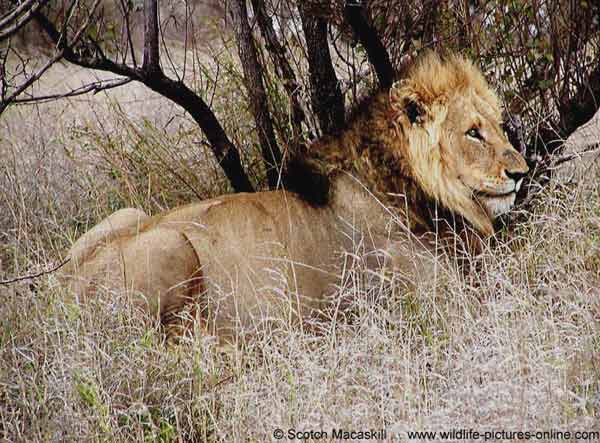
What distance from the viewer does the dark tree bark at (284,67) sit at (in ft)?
19.3

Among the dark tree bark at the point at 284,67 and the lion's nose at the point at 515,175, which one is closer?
the lion's nose at the point at 515,175

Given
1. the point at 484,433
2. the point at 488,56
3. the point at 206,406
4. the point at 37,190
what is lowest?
the point at 484,433

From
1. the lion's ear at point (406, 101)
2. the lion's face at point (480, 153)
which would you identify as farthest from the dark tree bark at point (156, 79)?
the lion's face at point (480, 153)

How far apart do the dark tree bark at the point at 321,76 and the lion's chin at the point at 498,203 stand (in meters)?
1.39

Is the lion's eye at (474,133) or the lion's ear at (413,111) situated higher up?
the lion's ear at (413,111)

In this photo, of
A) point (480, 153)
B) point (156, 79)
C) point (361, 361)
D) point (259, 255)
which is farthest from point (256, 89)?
point (361, 361)

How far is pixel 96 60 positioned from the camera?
16.5 feet

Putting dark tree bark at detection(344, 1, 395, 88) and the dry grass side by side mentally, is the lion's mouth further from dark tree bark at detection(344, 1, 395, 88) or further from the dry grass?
dark tree bark at detection(344, 1, 395, 88)

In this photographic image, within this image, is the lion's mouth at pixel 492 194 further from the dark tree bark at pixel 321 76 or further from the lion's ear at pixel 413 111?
the dark tree bark at pixel 321 76

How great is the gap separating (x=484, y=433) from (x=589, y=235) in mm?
1740

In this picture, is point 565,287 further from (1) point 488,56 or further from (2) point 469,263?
(1) point 488,56

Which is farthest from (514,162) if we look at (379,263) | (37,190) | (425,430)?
(37,190)

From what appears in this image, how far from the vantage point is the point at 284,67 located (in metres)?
5.90

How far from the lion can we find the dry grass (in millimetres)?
181
